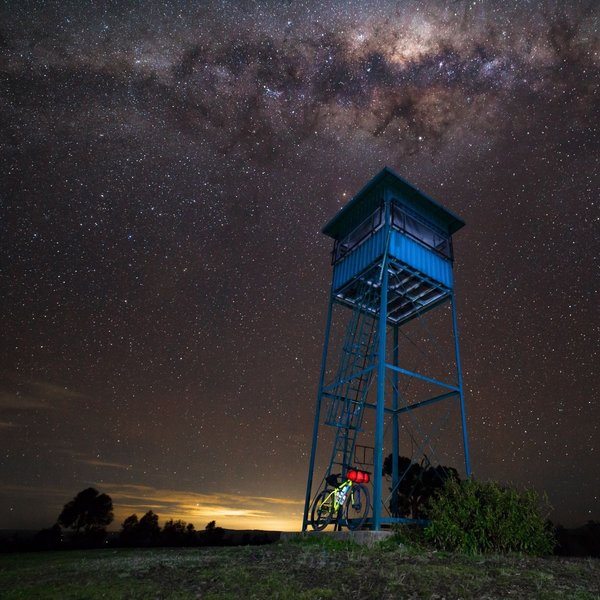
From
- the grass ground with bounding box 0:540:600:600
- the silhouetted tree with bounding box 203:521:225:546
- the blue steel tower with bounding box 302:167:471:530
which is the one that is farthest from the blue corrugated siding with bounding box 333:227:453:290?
the silhouetted tree with bounding box 203:521:225:546

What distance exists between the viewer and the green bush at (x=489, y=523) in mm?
11664

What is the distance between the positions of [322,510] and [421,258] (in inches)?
429

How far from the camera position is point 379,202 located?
19.5 m

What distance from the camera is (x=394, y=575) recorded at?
314 inches

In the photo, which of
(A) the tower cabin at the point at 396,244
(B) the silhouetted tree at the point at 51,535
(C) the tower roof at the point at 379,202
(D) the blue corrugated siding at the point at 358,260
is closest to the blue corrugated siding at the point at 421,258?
(A) the tower cabin at the point at 396,244

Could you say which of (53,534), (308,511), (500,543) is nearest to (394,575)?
(500,543)

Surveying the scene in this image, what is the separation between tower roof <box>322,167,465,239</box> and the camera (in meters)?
19.2

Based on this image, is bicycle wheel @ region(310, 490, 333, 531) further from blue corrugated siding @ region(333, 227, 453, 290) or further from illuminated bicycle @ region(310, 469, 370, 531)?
blue corrugated siding @ region(333, 227, 453, 290)

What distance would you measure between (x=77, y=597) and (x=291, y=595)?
348cm

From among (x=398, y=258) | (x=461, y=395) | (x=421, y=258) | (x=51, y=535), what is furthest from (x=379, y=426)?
(x=51, y=535)

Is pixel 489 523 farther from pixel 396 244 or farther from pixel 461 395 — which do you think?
pixel 396 244

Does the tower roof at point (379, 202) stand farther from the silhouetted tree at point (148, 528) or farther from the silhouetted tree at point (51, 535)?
the silhouetted tree at point (148, 528)

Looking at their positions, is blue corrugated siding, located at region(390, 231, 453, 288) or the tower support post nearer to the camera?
the tower support post

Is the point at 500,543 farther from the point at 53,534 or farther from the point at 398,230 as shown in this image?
the point at 53,534
